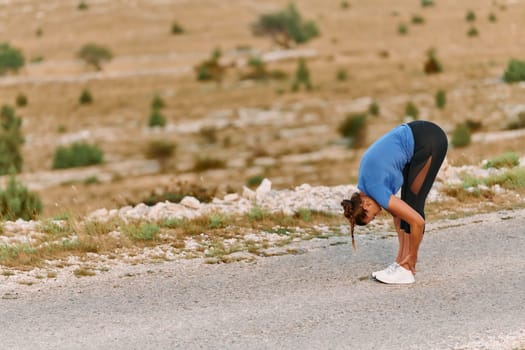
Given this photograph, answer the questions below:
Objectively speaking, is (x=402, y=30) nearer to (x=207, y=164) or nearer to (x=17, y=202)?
(x=207, y=164)

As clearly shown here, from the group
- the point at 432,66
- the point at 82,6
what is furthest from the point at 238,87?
the point at 82,6

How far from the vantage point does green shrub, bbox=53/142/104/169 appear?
2741 centimetres

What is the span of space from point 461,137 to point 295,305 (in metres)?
19.2

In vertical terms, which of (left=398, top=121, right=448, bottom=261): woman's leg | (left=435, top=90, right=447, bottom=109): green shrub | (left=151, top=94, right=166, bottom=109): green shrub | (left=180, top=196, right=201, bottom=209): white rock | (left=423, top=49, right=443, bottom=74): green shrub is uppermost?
(left=398, top=121, right=448, bottom=261): woman's leg

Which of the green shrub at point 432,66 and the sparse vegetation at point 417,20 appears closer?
the green shrub at point 432,66

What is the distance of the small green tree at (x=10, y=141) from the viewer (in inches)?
1069

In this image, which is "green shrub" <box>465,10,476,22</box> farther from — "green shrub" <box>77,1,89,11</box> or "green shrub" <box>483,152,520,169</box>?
"green shrub" <box>483,152,520,169</box>

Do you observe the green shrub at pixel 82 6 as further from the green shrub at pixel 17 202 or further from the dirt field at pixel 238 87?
the green shrub at pixel 17 202

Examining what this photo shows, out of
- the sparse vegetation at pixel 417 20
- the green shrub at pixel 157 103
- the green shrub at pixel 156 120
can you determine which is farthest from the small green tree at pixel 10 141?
the sparse vegetation at pixel 417 20

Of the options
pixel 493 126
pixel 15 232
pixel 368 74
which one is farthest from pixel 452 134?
pixel 15 232

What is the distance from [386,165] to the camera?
765 centimetres

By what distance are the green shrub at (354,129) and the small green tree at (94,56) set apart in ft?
70.9

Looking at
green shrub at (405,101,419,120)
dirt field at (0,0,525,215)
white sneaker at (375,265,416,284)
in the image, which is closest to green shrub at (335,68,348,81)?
dirt field at (0,0,525,215)

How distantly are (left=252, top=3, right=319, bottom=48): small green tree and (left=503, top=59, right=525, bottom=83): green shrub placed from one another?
18.0 meters
